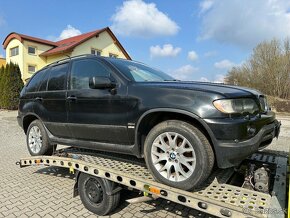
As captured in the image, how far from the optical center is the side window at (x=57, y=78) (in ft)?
14.5

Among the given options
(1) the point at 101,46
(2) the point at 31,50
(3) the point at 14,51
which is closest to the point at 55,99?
(1) the point at 101,46

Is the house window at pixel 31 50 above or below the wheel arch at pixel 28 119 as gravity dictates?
above

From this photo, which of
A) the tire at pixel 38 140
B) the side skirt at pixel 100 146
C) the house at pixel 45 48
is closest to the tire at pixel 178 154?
the side skirt at pixel 100 146

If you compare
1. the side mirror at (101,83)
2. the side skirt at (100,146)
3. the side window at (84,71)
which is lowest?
the side skirt at (100,146)

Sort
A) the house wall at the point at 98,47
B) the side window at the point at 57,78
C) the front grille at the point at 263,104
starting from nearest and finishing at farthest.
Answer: the front grille at the point at 263,104 → the side window at the point at 57,78 → the house wall at the point at 98,47

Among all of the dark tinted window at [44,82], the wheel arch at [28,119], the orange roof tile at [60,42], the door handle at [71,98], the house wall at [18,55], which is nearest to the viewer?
the door handle at [71,98]

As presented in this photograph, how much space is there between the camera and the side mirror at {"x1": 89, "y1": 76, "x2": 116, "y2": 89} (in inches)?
134

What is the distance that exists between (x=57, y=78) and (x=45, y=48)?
2686cm

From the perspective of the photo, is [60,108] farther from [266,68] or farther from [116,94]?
[266,68]

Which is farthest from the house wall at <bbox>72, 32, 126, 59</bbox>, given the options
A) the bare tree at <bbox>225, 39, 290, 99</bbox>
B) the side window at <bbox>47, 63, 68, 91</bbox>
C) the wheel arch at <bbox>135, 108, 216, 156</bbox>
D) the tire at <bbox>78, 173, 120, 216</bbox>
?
the wheel arch at <bbox>135, 108, 216, 156</bbox>

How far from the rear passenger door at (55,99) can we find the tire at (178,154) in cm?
185

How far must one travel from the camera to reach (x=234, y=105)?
2.74 m

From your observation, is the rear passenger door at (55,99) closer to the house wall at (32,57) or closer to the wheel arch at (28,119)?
the wheel arch at (28,119)

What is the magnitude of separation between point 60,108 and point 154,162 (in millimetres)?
2089
